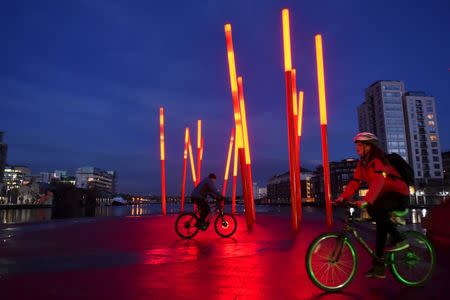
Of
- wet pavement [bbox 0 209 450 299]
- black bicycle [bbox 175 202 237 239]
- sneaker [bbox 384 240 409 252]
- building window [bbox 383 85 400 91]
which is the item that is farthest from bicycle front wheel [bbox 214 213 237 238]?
building window [bbox 383 85 400 91]

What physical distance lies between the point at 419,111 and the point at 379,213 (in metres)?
158

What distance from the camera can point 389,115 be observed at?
14675 cm

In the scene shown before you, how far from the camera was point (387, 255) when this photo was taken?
5.30 meters

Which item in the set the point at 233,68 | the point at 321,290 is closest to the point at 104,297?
the point at 321,290

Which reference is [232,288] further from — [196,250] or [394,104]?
[394,104]

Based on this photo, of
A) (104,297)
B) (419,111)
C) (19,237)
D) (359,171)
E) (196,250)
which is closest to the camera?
(104,297)

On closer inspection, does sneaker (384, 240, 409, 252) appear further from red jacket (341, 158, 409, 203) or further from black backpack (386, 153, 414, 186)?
black backpack (386, 153, 414, 186)

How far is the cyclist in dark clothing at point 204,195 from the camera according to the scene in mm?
11305

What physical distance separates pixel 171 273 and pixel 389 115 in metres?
155

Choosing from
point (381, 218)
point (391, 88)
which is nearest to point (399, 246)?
point (381, 218)

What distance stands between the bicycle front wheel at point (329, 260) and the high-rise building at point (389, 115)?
5815 inches

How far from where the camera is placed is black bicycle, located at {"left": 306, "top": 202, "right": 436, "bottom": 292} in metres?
5.07

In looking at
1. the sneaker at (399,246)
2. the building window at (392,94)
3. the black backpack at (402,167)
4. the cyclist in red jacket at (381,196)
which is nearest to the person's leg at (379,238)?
the cyclist in red jacket at (381,196)

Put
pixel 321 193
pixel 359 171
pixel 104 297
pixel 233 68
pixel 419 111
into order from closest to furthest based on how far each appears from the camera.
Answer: pixel 104 297, pixel 359 171, pixel 233 68, pixel 419 111, pixel 321 193
